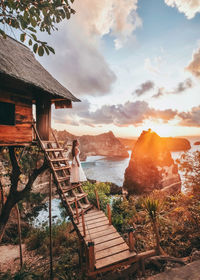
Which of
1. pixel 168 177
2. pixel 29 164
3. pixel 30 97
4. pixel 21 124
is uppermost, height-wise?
pixel 30 97

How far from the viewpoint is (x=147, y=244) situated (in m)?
6.39

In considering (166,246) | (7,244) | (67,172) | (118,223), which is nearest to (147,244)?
(166,246)

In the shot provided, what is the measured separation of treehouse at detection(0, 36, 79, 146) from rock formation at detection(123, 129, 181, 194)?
96.2 ft

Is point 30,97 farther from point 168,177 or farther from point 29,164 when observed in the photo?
point 168,177

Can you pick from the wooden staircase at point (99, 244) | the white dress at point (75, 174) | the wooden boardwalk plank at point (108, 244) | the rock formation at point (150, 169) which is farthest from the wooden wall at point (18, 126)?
the rock formation at point (150, 169)

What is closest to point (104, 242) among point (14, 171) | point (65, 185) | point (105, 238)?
point (105, 238)

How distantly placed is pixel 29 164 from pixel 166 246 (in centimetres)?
1091

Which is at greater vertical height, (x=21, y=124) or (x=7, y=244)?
(x=21, y=124)

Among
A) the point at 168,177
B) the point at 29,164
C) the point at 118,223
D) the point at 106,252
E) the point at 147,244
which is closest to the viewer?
the point at 106,252

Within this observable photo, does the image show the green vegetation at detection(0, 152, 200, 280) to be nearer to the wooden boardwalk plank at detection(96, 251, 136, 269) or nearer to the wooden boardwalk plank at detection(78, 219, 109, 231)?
the wooden boardwalk plank at detection(78, 219, 109, 231)

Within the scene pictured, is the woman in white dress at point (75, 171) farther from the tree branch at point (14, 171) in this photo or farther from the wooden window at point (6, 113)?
the wooden window at point (6, 113)

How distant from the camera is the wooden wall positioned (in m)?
4.99

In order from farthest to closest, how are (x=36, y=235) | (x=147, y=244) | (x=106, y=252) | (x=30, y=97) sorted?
(x=36, y=235) → (x=147, y=244) → (x=30, y=97) → (x=106, y=252)

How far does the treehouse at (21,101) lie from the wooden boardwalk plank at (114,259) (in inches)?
190
